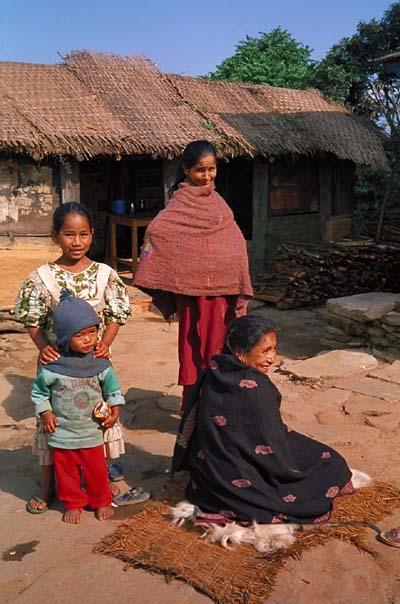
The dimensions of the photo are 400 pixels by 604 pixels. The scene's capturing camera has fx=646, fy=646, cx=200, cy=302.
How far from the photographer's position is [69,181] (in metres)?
8.20

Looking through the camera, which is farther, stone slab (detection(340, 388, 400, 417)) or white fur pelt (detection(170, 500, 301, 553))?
stone slab (detection(340, 388, 400, 417))

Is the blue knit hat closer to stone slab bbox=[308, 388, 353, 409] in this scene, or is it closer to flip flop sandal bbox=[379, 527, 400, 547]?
flip flop sandal bbox=[379, 527, 400, 547]

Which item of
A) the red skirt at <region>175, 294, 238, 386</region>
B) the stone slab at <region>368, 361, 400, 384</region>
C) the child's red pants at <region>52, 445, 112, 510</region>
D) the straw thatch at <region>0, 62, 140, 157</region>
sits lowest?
the stone slab at <region>368, 361, 400, 384</region>

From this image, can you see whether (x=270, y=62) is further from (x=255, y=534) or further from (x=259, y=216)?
(x=255, y=534)

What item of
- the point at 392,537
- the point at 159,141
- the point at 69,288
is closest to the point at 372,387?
the point at 392,537

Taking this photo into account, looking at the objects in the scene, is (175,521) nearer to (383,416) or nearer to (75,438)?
(75,438)

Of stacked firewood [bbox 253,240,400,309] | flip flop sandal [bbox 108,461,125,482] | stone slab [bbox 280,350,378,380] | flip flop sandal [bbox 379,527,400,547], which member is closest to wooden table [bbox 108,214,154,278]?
stacked firewood [bbox 253,240,400,309]

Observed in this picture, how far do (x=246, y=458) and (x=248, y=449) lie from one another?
0.17ft

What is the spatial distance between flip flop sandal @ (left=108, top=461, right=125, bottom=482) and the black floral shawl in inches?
27.4

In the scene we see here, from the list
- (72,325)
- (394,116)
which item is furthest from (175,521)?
(394,116)

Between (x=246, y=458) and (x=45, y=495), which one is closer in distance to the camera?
(x=246, y=458)

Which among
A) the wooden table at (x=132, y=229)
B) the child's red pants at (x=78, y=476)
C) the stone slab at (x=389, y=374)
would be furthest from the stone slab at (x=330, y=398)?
the wooden table at (x=132, y=229)

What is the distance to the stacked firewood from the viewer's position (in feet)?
30.0

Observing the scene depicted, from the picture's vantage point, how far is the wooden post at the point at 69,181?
26.6 ft
